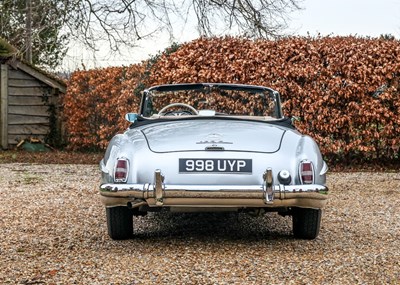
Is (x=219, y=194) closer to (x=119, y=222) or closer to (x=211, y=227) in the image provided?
(x=119, y=222)

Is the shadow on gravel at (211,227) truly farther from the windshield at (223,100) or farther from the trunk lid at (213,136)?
the windshield at (223,100)

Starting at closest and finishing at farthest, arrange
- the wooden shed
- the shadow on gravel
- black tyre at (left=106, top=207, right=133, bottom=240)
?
black tyre at (left=106, top=207, right=133, bottom=240) → the shadow on gravel → the wooden shed

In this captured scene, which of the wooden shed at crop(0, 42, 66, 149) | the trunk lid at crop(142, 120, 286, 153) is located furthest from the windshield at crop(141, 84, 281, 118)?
the wooden shed at crop(0, 42, 66, 149)

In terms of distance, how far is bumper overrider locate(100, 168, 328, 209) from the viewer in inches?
201

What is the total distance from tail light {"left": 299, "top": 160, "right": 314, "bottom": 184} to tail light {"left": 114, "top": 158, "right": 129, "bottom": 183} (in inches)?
51.3

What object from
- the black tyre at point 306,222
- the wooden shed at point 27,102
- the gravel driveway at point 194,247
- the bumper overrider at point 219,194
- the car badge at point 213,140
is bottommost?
the gravel driveway at point 194,247

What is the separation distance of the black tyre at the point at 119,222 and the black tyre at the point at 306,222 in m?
1.34

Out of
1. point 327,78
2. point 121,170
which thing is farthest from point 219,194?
point 327,78

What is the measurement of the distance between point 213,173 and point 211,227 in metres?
1.45

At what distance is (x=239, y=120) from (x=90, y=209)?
2.47 meters

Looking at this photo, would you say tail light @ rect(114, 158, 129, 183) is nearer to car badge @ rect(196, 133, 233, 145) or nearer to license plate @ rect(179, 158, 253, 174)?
license plate @ rect(179, 158, 253, 174)

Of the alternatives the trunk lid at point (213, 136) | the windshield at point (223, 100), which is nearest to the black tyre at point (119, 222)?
the trunk lid at point (213, 136)

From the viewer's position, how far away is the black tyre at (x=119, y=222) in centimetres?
563

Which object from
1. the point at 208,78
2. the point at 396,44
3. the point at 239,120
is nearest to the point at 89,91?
the point at 208,78
